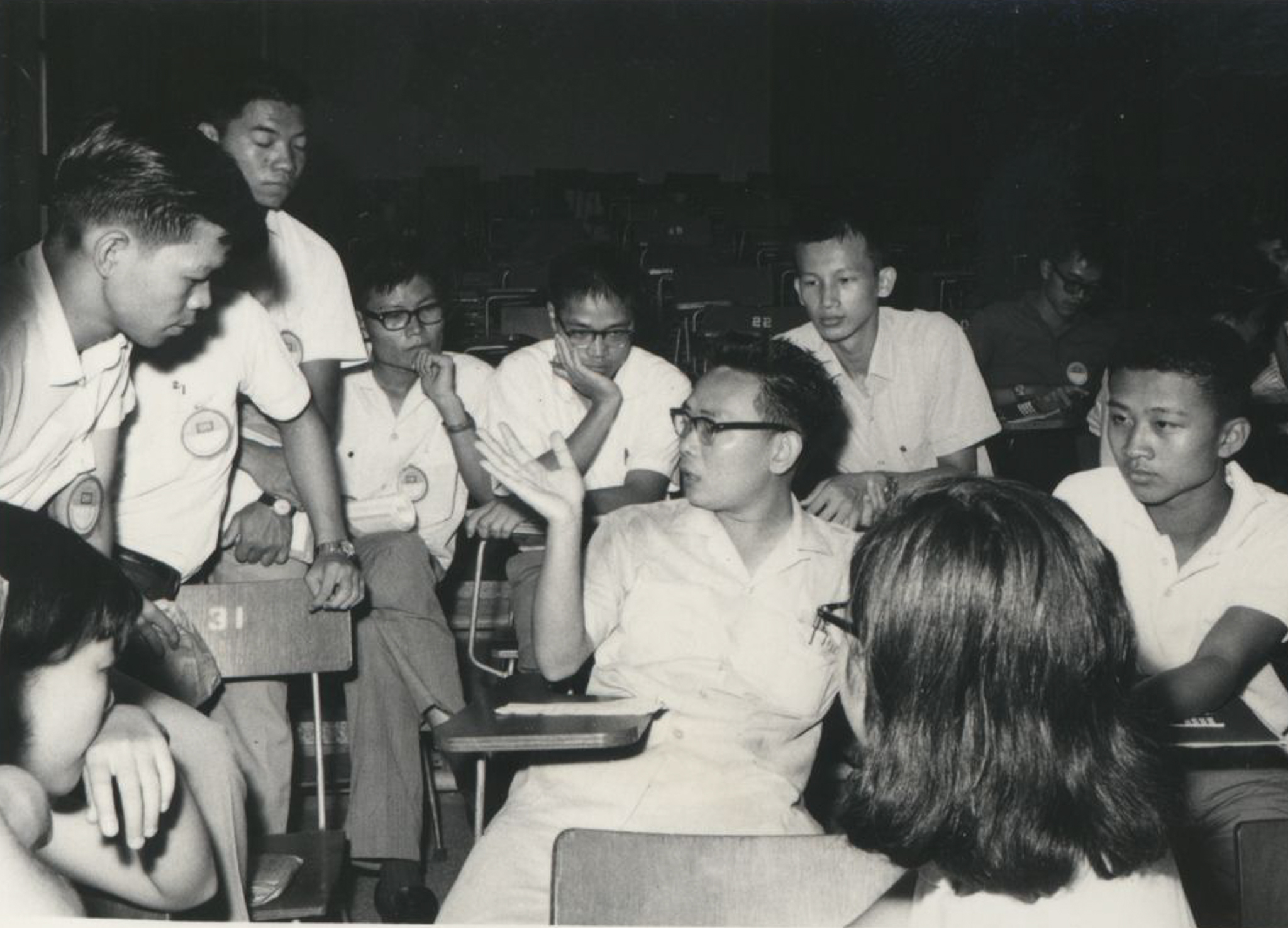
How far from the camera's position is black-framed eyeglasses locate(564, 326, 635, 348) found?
3.21m

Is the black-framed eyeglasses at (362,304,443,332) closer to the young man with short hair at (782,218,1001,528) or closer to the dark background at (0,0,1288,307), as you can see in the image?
the dark background at (0,0,1288,307)

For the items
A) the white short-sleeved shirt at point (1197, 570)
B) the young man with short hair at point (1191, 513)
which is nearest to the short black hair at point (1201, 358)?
the young man with short hair at point (1191, 513)

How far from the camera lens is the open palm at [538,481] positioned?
6.07ft

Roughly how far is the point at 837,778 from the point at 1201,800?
1115 millimetres

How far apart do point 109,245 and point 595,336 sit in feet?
4.78

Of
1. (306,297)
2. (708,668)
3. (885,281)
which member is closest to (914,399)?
(885,281)

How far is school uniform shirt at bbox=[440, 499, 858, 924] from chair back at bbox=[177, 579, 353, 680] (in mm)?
557

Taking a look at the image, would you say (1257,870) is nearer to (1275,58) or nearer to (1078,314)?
→ (1078,314)

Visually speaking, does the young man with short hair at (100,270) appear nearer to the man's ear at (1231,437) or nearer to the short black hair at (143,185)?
the short black hair at (143,185)

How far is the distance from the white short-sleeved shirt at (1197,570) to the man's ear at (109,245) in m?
1.63

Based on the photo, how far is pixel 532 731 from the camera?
171 centimetres

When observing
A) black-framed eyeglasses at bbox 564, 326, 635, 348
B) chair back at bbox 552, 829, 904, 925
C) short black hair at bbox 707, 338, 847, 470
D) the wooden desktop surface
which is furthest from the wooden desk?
black-framed eyeglasses at bbox 564, 326, 635, 348

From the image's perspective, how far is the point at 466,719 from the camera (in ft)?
5.90

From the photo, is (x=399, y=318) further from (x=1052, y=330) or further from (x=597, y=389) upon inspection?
(x=1052, y=330)
